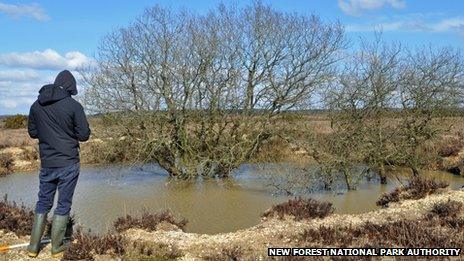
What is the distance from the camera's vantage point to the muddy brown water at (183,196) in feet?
39.9

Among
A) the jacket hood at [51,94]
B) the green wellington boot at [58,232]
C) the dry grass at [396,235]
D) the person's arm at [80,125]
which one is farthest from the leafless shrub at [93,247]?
the dry grass at [396,235]

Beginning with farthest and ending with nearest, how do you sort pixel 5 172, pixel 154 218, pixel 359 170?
pixel 5 172, pixel 359 170, pixel 154 218

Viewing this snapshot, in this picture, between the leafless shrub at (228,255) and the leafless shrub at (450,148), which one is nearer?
the leafless shrub at (228,255)

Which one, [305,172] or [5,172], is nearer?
[305,172]

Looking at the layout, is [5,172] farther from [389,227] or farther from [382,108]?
[389,227]

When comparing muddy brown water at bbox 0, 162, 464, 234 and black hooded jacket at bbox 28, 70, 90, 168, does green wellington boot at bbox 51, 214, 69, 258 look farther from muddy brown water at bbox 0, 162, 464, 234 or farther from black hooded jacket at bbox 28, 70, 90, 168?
muddy brown water at bbox 0, 162, 464, 234

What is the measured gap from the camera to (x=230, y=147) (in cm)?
1858

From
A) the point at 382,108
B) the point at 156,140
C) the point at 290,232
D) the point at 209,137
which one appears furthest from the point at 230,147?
the point at 290,232

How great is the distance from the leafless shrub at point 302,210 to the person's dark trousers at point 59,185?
14.9 ft

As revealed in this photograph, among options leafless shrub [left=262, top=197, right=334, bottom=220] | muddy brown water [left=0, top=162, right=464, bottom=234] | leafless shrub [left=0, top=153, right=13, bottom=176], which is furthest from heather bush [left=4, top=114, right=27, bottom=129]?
leafless shrub [left=262, top=197, right=334, bottom=220]

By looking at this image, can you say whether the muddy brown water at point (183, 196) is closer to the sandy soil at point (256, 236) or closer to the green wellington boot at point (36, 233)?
the sandy soil at point (256, 236)

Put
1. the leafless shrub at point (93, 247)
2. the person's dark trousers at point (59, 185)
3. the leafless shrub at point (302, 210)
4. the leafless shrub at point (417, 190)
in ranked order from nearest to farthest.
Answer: the person's dark trousers at point (59, 185) → the leafless shrub at point (93, 247) → the leafless shrub at point (302, 210) → the leafless shrub at point (417, 190)

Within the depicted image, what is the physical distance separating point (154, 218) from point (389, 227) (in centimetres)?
408

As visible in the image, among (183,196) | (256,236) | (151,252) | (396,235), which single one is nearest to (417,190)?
(396,235)
